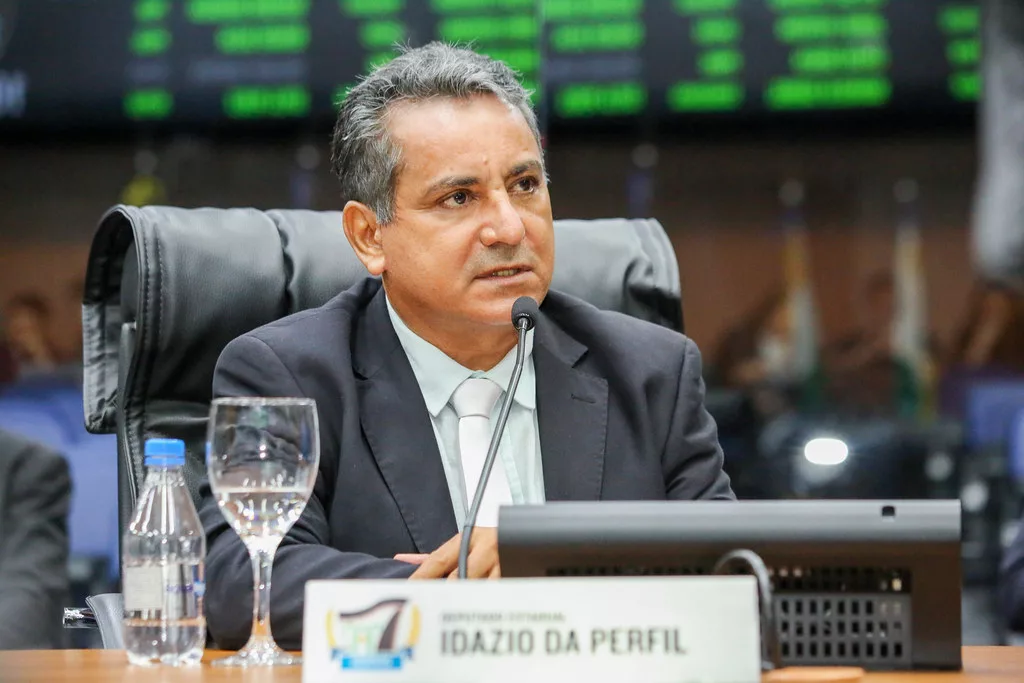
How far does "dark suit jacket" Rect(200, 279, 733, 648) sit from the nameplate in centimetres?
63

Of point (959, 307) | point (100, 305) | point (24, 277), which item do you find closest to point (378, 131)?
point (100, 305)

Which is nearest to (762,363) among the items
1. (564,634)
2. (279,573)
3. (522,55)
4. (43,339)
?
(522,55)

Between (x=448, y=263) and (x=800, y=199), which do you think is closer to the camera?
(x=448, y=263)

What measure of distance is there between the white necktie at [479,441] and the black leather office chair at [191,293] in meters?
0.29

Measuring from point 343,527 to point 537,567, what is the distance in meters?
0.67

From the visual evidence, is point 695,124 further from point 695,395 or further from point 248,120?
point 695,395

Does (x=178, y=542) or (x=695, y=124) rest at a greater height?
(x=695, y=124)

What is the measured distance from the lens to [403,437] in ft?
6.18

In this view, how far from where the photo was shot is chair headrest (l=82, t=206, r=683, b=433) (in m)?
1.96

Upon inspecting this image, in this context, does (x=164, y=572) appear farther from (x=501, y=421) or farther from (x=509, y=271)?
(x=509, y=271)

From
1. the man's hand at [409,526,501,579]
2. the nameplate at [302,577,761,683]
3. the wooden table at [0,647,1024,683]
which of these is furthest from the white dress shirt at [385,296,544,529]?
the nameplate at [302,577,761,683]

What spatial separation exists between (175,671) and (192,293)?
80cm

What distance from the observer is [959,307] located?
4297mm

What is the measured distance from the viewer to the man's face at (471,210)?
75.2 inches
